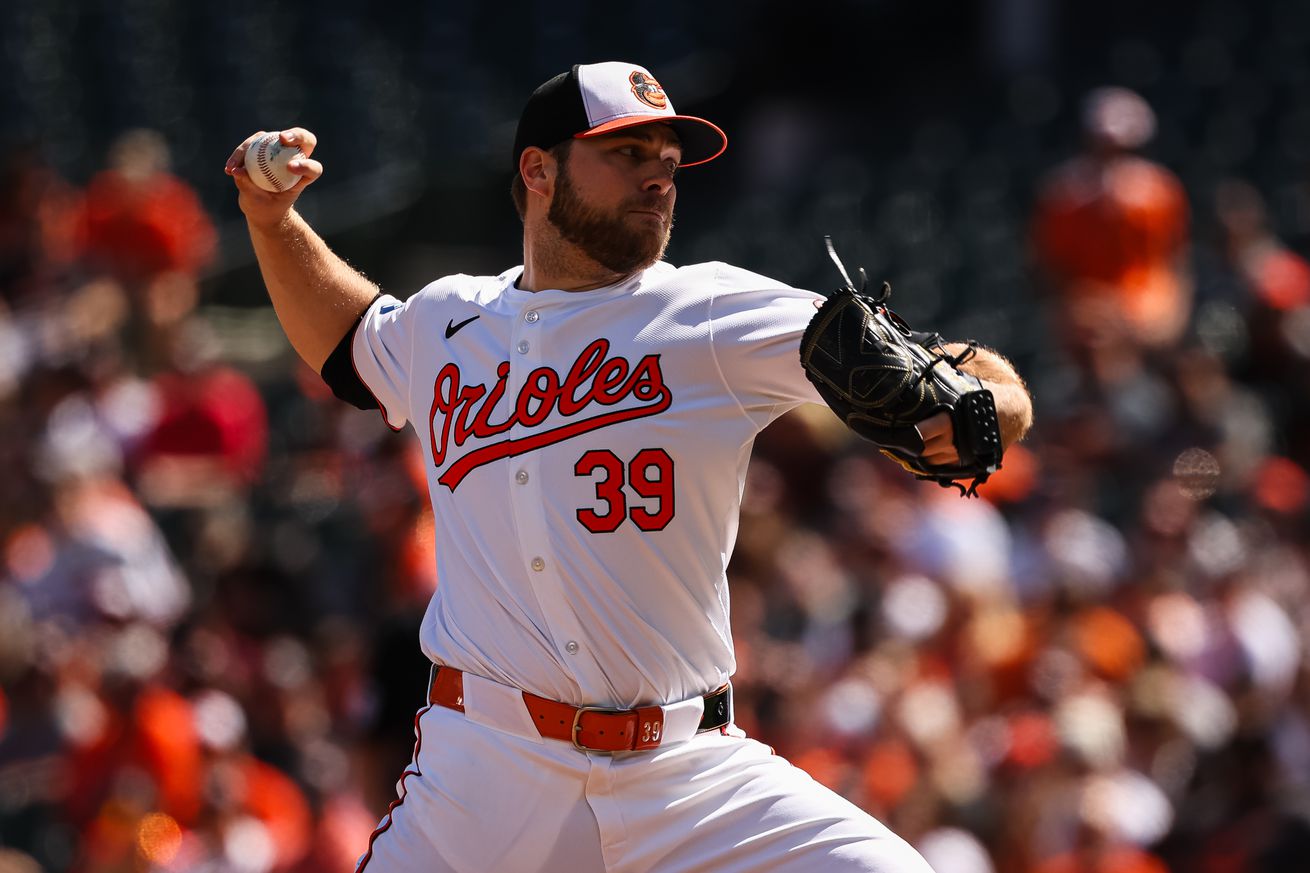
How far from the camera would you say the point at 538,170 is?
11.8 ft

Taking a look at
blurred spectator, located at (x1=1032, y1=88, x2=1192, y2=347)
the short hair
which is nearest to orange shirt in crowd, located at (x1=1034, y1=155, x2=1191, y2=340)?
blurred spectator, located at (x1=1032, y1=88, x2=1192, y2=347)

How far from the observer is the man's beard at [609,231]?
3.46 m

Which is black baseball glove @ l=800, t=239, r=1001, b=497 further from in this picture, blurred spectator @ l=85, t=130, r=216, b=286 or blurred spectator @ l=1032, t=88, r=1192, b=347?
blurred spectator @ l=85, t=130, r=216, b=286

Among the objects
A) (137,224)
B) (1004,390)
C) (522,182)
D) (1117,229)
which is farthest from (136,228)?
(1004,390)

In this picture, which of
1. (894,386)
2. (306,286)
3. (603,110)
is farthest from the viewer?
(306,286)

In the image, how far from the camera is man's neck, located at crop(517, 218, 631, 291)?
3.53m

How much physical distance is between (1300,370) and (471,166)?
19.7 ft

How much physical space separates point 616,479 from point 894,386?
565 millimetres

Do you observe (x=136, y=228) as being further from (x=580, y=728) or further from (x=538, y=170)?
(x=580, y=728)

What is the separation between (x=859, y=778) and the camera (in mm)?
6234

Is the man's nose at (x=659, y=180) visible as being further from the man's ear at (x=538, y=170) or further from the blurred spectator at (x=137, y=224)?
the blurred spectator at (x=137, y=224)

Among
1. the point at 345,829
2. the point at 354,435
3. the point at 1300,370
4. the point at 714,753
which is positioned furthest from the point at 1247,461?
the point at 714,753

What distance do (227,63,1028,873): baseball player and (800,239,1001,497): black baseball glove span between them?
0.06 meters

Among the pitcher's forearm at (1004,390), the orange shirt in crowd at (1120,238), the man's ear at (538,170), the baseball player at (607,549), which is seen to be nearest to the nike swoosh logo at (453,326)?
the baseball player at (607,549)
